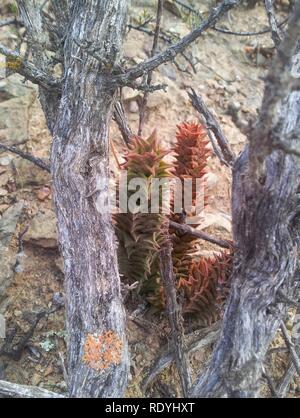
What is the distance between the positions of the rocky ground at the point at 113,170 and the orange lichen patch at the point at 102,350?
30 centimetres

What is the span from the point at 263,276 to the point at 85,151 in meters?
0.93

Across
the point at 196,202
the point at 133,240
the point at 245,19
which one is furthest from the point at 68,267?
the point at 245,19

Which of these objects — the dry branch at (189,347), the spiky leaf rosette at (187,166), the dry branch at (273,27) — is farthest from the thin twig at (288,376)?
the dry branch at (273,27)

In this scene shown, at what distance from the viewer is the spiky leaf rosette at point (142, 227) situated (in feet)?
7.48

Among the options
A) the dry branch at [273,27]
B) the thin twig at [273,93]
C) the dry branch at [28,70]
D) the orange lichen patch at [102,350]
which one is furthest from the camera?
the dry branch at [28,70]

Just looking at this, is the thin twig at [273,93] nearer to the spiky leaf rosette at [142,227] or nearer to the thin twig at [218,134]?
the spiky leaf rosette at [142,227]

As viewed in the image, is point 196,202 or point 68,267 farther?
point 196,202

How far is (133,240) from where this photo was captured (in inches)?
96.6

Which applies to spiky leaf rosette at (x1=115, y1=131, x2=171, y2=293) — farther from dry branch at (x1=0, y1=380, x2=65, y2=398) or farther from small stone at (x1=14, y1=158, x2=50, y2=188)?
small stone at (x1=14, y1=158, x2=50, y2=188)

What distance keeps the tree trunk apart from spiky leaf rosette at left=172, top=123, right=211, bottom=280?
68 centimetres

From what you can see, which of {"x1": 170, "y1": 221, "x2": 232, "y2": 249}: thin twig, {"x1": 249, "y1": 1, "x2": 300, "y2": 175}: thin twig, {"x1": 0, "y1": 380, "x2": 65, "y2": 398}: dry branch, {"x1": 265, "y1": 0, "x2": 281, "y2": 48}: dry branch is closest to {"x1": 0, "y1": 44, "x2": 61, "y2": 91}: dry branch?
{"x1": 170, "y1": 221, "x2": 232, "y2": 249}: thin twig

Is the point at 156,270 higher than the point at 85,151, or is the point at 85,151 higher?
the point at 85,151

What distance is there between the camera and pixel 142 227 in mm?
2404
